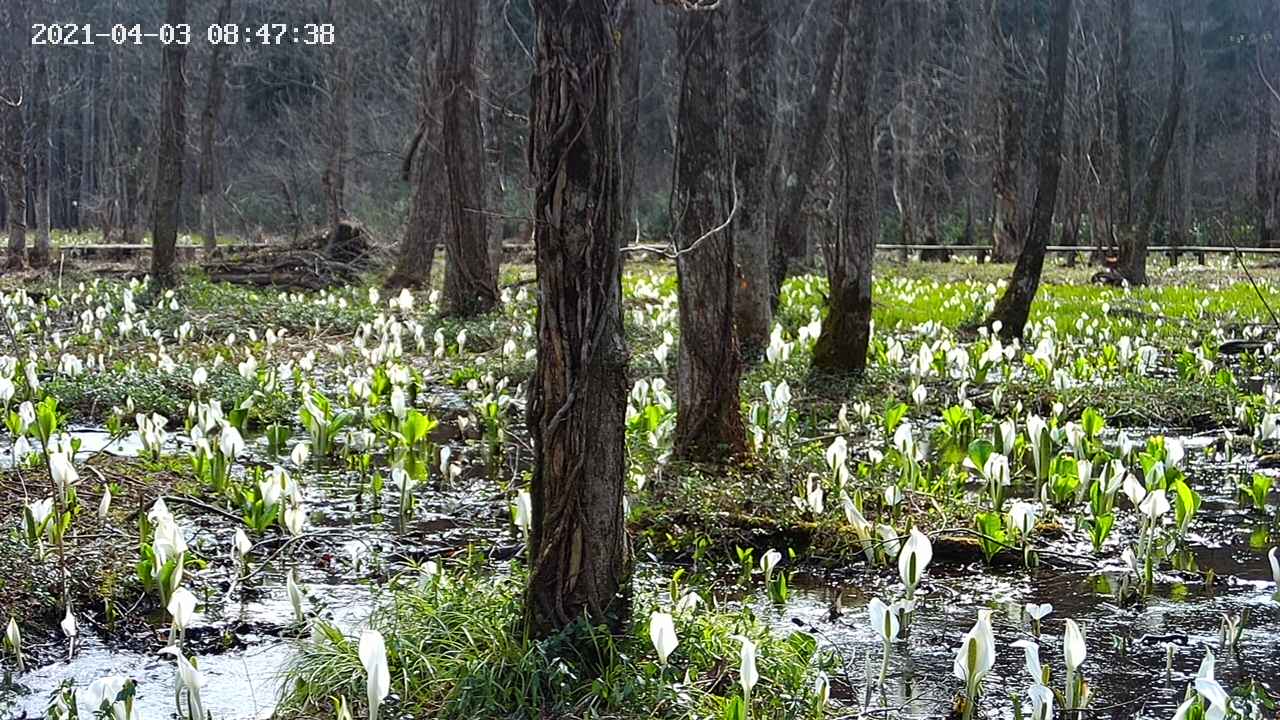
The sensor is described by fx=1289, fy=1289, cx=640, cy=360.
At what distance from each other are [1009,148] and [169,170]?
17.5m

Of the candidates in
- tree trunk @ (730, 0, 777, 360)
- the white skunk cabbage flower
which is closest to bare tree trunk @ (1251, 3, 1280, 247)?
tree trunk @ (730, 0, 777, 360)

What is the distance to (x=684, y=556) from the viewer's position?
5152 millimetres

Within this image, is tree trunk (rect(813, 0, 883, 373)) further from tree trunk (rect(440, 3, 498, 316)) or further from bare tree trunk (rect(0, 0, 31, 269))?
bare tree trunk (rect(0, 0, 31, 269))

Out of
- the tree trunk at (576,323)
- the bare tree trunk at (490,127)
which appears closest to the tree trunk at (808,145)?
the bare tree trunk at (490,127)

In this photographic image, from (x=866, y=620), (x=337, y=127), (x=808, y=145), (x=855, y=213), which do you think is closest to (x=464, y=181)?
(x=808, y=145)

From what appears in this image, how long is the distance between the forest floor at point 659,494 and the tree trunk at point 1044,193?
30.7 inches

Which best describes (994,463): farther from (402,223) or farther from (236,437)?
(402,223)

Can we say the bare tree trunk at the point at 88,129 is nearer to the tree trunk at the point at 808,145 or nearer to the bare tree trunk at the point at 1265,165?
the tree trunk at the point at 808,145

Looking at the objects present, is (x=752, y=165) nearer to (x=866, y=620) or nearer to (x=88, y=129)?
(x=866, y=620)

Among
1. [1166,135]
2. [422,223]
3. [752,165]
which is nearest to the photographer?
[752,165]

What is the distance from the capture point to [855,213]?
908 cm

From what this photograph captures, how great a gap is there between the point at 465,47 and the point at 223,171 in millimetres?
27326

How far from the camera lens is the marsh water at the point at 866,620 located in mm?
3773

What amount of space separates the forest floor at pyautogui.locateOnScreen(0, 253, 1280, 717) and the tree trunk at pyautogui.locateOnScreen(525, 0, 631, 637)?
0.25 meters
